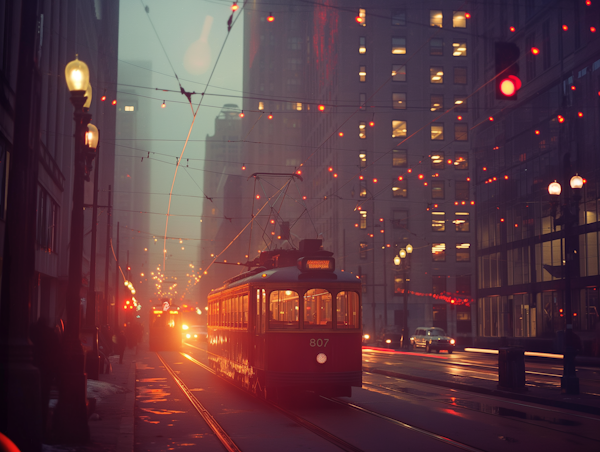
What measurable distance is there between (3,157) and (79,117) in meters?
10.1

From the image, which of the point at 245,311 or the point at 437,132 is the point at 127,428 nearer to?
the point at 245,311

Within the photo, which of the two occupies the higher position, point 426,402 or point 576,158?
point 576,158

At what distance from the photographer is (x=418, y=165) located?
242 ft

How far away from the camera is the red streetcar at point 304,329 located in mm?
14102

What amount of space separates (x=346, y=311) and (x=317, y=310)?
2.03 ft

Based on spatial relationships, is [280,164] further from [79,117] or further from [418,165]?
[79,117]

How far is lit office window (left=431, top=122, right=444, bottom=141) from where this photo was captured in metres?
74.7

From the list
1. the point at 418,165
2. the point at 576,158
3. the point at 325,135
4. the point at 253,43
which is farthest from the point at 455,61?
the point at 253,43

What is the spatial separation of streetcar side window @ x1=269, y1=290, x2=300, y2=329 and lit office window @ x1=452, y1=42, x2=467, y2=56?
66.0 metres

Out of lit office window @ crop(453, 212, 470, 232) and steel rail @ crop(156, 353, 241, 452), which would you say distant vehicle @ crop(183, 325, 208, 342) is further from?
steel rail @ crop(156, 353, 241, 452)

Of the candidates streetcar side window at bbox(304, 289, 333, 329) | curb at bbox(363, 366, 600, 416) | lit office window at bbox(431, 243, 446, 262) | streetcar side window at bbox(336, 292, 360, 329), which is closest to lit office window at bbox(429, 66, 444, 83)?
lit office window at bbox(431, 243, 446, 262)

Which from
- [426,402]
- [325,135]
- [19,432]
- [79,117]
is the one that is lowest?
[426,402]

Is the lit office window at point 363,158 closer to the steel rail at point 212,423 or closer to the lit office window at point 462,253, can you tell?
the lit office window at point 462,253

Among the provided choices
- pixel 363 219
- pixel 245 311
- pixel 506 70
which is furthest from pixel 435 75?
pixel 506 70
